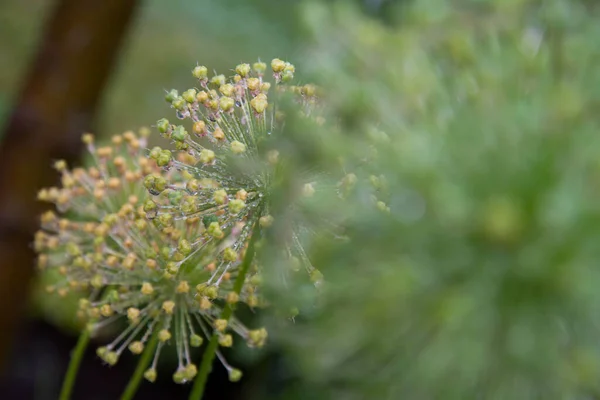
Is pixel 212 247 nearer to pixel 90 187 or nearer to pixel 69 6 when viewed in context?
pixel 90 187

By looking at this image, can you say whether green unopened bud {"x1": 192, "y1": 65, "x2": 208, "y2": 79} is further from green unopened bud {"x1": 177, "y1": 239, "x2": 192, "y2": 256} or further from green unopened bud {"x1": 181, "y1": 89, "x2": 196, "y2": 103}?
green unopened bud {"x1": 177, "y1": 239, "x2": 192, "y2": 256}

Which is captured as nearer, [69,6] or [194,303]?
[194,303]

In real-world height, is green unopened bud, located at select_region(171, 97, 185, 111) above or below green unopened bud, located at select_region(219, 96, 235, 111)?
below

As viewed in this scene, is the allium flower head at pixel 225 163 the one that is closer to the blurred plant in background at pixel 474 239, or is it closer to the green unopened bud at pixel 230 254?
the green unopened bud at pixel 230 254

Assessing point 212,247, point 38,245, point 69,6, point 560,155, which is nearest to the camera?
point 560,155

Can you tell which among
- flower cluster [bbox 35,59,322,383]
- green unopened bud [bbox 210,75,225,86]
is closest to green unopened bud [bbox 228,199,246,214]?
flower cluster [bbox 35,59,322,383]

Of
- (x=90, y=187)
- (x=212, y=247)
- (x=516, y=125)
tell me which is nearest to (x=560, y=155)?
(x=516, y=125)

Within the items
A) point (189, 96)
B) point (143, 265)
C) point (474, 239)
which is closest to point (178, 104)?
point (189, 96)
